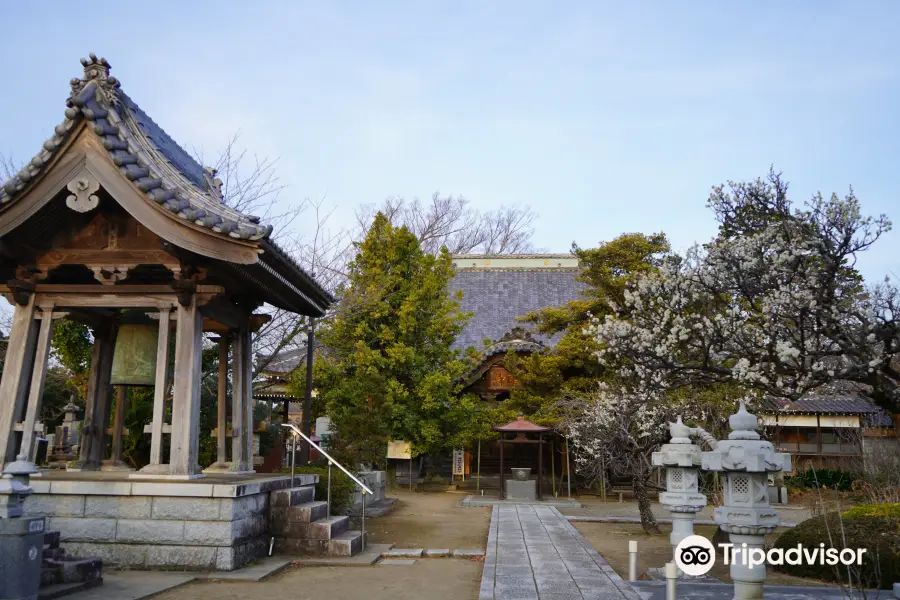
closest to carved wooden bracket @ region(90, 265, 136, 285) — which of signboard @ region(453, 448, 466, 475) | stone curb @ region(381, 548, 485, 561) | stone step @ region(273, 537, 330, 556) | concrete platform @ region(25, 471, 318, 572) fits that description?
concrete platform @ region(25, 471, 318, 572)

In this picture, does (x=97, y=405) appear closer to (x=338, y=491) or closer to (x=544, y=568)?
(x=338, y=491)

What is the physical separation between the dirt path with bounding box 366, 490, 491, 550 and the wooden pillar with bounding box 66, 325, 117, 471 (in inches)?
175

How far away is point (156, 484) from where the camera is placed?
24.4 ft

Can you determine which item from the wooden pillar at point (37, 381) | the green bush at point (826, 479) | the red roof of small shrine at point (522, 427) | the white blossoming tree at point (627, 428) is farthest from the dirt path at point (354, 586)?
the green bush at point (826, 479)

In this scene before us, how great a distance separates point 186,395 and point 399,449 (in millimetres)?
13085

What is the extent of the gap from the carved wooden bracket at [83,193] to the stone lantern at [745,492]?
7048mm

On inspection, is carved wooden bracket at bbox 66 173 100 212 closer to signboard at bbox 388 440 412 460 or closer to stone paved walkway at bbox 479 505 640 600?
stone paved walkway at bbox 479 505 640 600

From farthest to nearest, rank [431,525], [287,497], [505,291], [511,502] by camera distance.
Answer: [505,291] < [511,502] < [431,525] < [287,497]

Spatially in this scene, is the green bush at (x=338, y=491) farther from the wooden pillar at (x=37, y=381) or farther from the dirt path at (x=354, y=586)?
the wooden pillar at (x=37, y=381)

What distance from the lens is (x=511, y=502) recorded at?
18.0 meters

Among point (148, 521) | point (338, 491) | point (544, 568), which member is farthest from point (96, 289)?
point (544, 568)

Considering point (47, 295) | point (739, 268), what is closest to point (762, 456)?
point (739, 268)

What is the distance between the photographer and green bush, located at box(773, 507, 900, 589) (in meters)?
8.08

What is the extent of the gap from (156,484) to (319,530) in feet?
7.33
